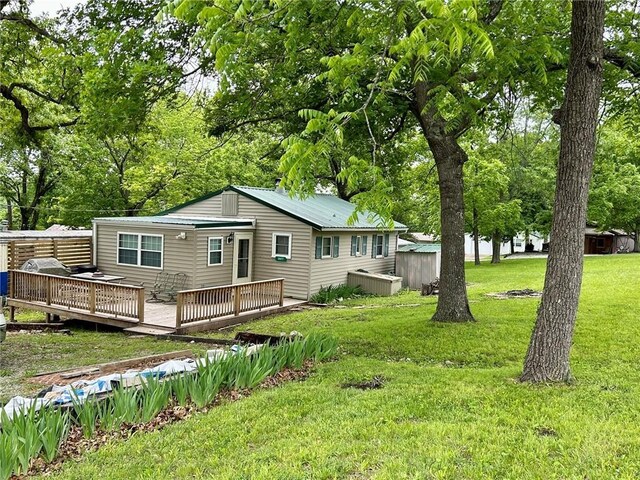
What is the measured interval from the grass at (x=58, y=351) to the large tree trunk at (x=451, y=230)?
492 centimetres

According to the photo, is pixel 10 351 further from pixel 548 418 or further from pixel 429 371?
pixel 548 418

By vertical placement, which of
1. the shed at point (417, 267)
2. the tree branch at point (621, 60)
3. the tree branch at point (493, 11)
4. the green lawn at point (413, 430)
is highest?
the tree branch at point (493, 11)

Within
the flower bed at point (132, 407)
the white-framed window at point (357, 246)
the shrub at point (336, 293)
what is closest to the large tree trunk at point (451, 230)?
the flower bed at point (132, 407)

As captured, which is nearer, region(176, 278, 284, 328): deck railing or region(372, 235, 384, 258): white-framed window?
region(176, 278, 284, 328): deck railing

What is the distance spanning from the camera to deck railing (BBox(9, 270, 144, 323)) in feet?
39.8

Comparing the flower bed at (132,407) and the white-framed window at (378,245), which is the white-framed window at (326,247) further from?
the flower bed at (132,407)

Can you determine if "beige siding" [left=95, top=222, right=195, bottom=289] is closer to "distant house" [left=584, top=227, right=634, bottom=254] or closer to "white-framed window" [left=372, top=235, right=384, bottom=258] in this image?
"white-framed window" [left=372, top=235, right=384, bottom=258]

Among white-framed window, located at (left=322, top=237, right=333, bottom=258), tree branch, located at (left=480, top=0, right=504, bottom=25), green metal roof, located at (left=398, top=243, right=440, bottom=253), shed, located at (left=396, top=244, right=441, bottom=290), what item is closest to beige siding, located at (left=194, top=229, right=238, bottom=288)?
white-framed window, located at (left=322, top=237, right=333, bottom=258)

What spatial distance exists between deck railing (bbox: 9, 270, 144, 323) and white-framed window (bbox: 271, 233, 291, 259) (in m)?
5.66

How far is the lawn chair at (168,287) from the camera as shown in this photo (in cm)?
1498

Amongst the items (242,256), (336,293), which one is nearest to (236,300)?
(242,256)

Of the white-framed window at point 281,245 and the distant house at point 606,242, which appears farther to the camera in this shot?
the distant house at point 606,242

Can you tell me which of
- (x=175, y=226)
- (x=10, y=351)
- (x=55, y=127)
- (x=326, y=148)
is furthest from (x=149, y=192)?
(x=326, y=148)

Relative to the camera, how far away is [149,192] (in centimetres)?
2525
